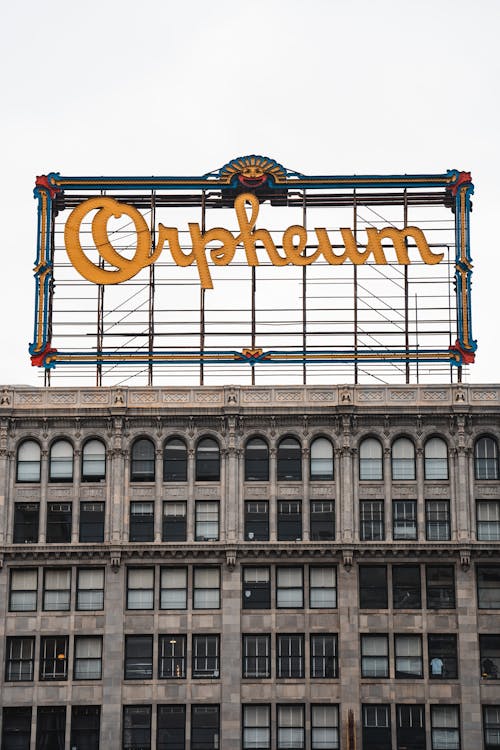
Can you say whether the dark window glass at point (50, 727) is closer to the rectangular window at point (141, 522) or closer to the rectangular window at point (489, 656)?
the rectangular window at point (141, 522)

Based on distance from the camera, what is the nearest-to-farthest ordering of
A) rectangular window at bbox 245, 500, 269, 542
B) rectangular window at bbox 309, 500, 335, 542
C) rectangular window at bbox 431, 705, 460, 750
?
rectangular window at bbox 431, 705, 460, 750, rectangular window at bbox 309, 500, 335, 542, rectangular window at bbox 245, 500, 269, 542

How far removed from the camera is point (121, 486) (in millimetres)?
96562

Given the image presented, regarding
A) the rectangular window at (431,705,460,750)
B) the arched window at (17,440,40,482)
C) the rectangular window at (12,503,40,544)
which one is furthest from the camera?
the arched window at (17,440,40,482)

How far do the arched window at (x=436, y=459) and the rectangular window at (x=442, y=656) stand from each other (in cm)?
993

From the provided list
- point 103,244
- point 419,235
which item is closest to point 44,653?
point 103,244

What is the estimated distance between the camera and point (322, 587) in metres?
94.9

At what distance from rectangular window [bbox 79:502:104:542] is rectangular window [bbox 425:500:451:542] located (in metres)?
20.1

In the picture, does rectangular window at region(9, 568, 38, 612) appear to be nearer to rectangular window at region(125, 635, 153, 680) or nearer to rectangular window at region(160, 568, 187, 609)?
rectangular window at region(125, 635, 153, 680)

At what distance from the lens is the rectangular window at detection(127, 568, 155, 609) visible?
94.9 m

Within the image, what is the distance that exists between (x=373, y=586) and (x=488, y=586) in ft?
22.9

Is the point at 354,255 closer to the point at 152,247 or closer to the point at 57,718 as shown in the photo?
the point at 152,247

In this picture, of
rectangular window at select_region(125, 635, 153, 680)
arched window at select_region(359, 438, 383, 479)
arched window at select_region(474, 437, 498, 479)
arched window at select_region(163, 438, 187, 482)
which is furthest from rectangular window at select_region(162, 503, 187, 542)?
arched window at select_region(474, 437, 498, 479)

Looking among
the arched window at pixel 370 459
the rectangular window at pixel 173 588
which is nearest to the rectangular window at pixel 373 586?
the arched window at pixel 370 459

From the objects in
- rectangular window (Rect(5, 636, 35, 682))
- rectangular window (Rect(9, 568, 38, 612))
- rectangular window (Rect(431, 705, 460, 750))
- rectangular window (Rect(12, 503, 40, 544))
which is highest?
rectangular window (Rect(12, 503, 40, 544))
